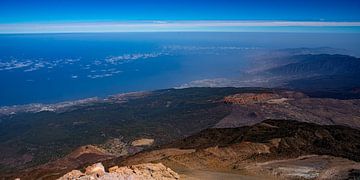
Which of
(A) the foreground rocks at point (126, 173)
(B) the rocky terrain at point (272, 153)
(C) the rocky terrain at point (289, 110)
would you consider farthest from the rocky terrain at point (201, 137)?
(A) the foreground rocks at point (126, 173)

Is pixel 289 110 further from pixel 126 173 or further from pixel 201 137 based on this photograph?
pixel 126 173

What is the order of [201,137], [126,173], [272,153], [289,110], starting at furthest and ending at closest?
[289,110] → [201,137] → [272,153] → [126,173]

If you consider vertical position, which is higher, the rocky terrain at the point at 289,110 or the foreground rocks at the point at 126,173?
the foreground rocks at the point at 126,173

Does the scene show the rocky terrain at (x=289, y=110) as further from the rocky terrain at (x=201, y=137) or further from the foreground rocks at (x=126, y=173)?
the foreground rocks at (x=126, y=173)

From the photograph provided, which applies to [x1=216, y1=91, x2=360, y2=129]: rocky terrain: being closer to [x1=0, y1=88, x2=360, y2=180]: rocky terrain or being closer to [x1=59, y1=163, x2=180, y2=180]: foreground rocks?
[x1=0, y1=88, x2=360, y2=180]: rocky terrain

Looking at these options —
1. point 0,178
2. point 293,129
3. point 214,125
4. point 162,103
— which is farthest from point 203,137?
point 162,103

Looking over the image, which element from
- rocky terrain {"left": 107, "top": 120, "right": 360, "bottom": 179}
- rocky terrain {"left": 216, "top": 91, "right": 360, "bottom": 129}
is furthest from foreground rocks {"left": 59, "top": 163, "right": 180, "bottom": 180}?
rocky terrain {"left": 216, "top": 91, "right": 360, "bottom": 129}

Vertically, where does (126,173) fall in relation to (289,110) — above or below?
above

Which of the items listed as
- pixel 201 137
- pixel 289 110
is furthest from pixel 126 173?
pixel 289 110
